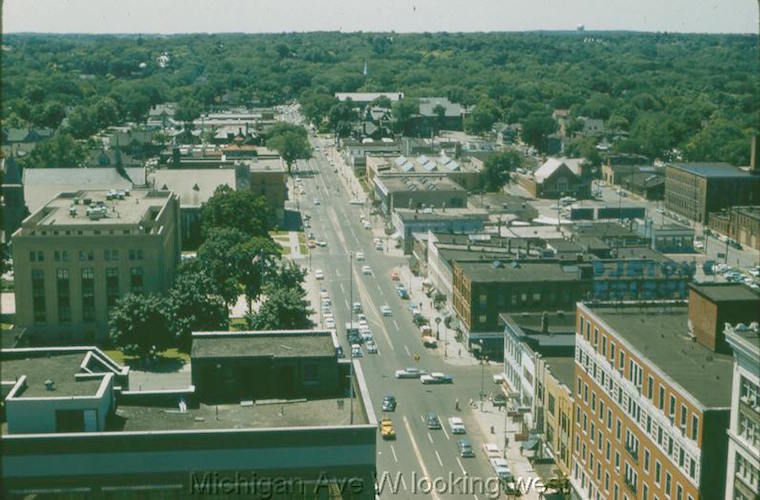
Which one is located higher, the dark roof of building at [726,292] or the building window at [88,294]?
the dark roof of building at [726,292]

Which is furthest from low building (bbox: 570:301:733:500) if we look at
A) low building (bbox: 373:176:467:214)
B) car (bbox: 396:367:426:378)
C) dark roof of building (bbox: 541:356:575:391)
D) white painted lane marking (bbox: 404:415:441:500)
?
low building (bbox: 373:176:467:214)

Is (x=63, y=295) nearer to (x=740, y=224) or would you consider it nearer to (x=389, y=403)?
(x=389, y=403)

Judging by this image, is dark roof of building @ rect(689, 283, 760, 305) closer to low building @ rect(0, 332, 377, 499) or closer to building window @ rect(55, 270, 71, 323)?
low building @ rect(0, 332, 377, 499)

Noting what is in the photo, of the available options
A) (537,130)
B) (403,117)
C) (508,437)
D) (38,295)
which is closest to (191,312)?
(38,295)

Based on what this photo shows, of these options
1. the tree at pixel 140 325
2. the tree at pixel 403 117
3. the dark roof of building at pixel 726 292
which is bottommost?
the tree at pixel 140 325

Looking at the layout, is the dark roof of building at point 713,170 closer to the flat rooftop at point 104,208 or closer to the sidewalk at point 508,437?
the flat rooftop at point 104,208

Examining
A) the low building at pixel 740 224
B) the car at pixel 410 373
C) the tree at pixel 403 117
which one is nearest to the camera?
the car at pixel 410 373

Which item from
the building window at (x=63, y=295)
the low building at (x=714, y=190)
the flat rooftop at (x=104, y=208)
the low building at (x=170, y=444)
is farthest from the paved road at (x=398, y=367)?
the low building at (x=714, y=190)
